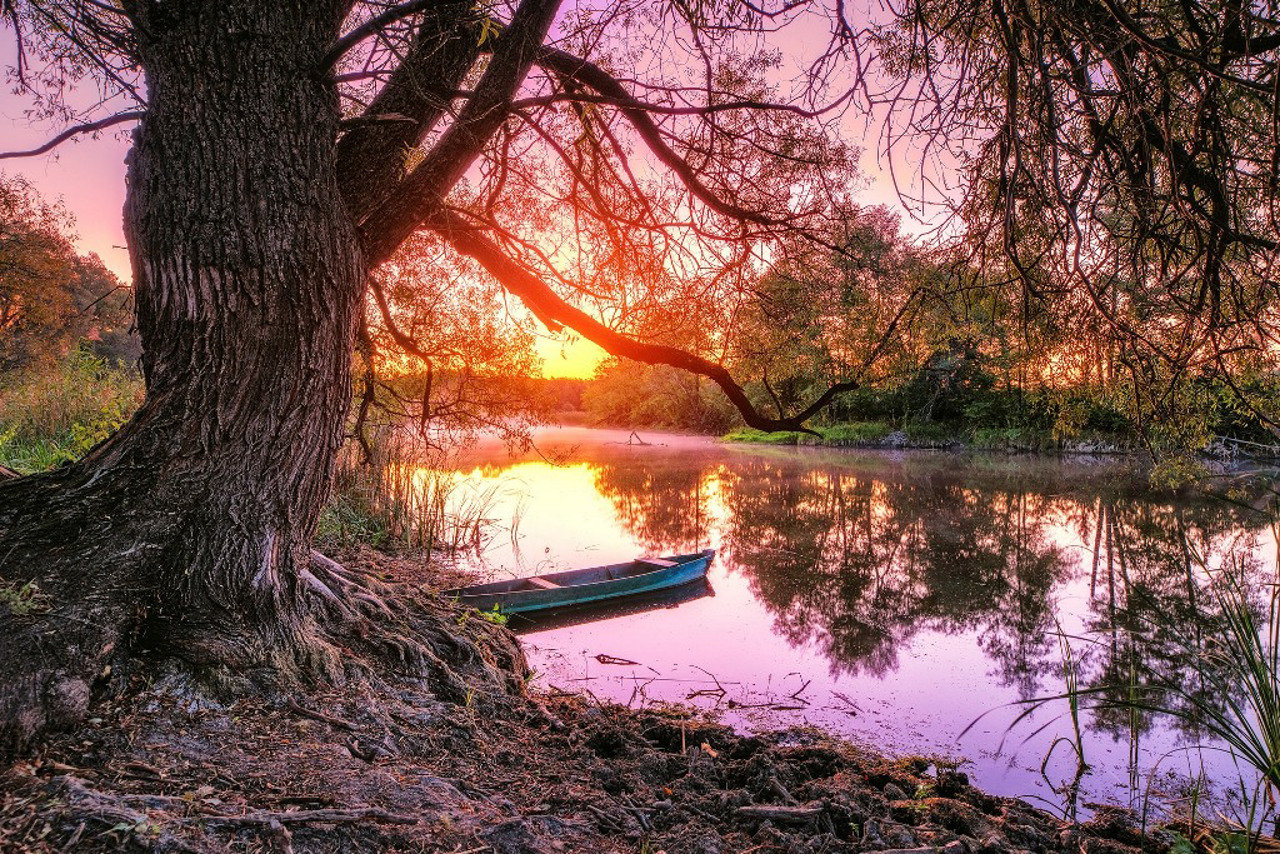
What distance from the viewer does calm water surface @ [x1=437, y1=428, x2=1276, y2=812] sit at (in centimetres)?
452

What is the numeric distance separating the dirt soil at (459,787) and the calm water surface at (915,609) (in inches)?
26.1

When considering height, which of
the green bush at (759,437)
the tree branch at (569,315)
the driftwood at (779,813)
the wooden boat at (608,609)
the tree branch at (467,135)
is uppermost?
→ the tree branch at (467,135)

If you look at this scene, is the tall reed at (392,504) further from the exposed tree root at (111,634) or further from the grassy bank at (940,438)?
the grassy bank at (940,438)

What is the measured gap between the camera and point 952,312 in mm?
3668

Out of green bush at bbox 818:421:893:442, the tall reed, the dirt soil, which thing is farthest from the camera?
green bush at bbox 818:421:893:442

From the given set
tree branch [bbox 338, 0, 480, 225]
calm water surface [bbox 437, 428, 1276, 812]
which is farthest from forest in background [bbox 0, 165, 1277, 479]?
tree branch [bbox 338, 0, 480, 225]

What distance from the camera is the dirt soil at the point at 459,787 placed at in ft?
5.71

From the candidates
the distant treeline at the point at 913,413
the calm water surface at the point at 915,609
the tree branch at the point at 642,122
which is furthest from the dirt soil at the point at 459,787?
the distant treeline at the point at 913,413

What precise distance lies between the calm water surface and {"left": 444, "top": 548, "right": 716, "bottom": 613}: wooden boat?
324mm

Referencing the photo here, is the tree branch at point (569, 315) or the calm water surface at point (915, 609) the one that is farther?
the calm water surface at point (915, 609)

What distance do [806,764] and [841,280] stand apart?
3.12 meters

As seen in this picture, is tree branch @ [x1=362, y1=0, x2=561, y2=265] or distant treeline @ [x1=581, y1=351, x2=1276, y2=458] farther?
distant treeline @ [x1=581, y1=351, x2=1276, y2=458]

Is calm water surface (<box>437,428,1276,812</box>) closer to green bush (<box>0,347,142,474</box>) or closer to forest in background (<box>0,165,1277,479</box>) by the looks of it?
forest in background (<box>0,165,1277,479</box>)

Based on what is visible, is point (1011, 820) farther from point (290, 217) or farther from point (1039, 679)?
point (290, 217)
